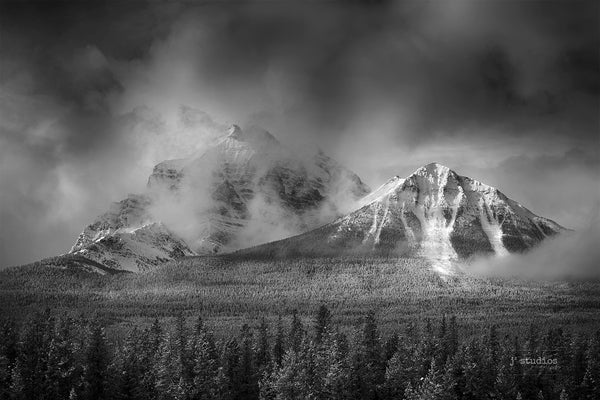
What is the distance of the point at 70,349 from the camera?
111438mm

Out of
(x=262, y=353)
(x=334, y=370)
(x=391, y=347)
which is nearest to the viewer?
(x=334, y=370)

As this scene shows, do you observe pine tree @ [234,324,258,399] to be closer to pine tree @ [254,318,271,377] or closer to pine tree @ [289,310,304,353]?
pine tree @ [254,318,271,377]

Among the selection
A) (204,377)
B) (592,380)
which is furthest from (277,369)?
(592,380)

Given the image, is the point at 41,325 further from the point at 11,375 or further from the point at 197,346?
the point at 197,346

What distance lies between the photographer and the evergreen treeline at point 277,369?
103312 mm

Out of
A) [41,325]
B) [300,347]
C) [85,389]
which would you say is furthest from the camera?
[41,325]

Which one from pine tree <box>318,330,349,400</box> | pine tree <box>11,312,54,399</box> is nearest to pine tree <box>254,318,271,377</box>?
pine tree <box>318,330,349,400</box>

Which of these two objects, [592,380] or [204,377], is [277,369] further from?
[592,380]

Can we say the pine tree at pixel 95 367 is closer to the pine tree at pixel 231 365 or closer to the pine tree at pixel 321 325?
the pine tree at pixel 231 365

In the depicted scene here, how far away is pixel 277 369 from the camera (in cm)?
11962

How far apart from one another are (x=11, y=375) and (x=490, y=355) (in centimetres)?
8467

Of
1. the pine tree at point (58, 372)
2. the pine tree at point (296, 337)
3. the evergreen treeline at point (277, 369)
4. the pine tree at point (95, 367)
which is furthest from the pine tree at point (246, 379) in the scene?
the pine tree at point (58, 372)

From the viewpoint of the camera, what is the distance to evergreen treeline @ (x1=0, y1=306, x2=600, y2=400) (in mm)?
103312

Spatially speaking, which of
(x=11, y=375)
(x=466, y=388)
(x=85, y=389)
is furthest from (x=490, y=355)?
(x=11, y=375)
